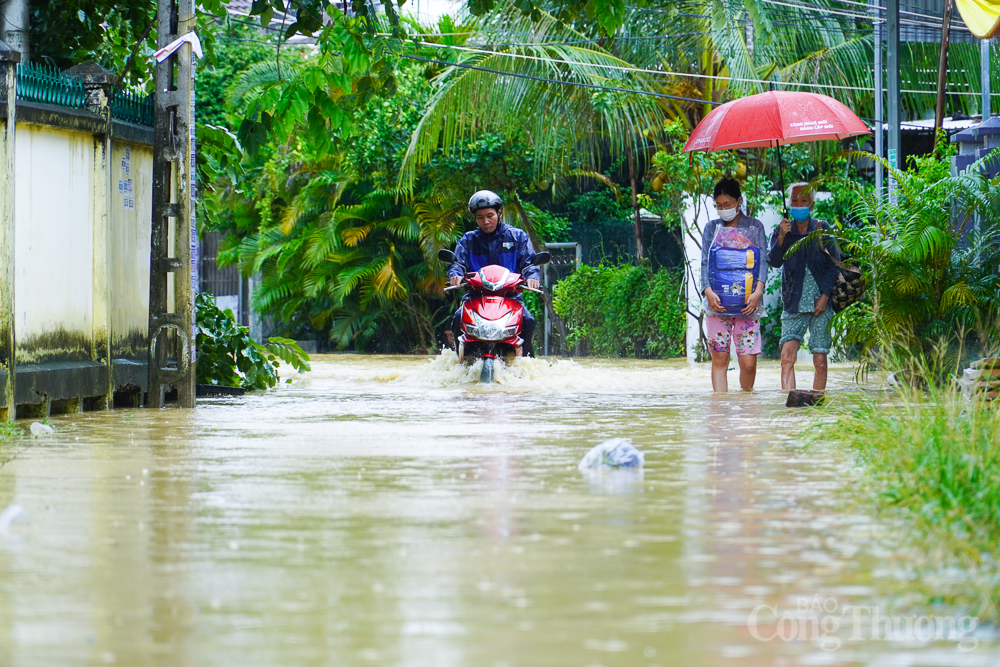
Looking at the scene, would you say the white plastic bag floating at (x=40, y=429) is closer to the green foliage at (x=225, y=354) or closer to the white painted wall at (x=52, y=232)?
the white painted wall at (x=52, y=232)

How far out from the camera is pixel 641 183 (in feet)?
73.6

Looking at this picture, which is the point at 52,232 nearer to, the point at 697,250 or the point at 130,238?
the point at 130,238

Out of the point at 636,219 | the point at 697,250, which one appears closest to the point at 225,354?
the point at 697,250

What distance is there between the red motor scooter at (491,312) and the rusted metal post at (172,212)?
2943 mm

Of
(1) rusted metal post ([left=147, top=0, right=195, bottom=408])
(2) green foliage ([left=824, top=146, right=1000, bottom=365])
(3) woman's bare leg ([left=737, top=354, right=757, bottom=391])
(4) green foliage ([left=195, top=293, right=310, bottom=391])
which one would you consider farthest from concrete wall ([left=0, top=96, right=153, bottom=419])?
(2) green foliage ([left=824, top=146, right=1000, bottom=365])

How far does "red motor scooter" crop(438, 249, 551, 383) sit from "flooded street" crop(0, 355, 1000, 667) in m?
4.46

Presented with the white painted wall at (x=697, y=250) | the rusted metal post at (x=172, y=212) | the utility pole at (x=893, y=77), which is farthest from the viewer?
the white painted wall at (x=697, y=250)

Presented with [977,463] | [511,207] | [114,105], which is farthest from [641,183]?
[977,463]

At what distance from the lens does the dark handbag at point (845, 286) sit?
11.4 meters

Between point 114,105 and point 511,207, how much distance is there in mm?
10851

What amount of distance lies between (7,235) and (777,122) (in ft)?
20.9

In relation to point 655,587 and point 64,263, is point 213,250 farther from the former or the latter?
point 655,587

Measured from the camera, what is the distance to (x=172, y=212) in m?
10.6

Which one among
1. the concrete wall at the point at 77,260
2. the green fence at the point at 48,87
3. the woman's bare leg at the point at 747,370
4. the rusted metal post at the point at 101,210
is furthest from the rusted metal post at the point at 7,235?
the woman's bare leg at the point at 747,370
